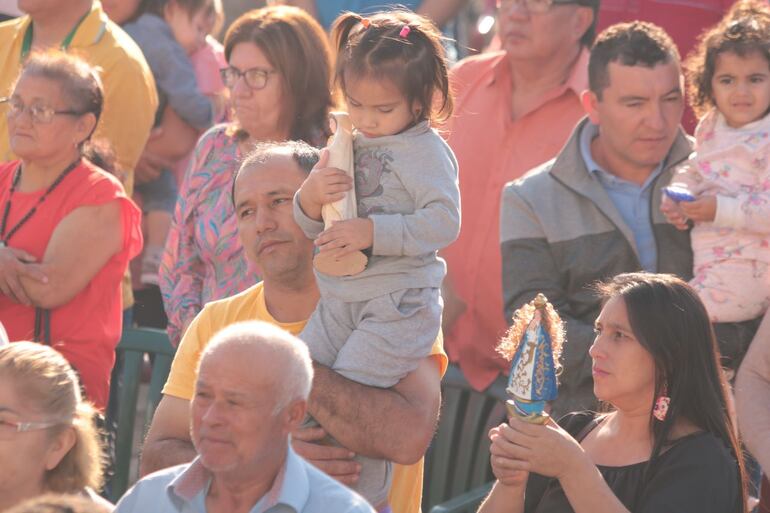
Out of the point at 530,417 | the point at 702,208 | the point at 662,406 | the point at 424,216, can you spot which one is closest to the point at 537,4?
the point at 702,208

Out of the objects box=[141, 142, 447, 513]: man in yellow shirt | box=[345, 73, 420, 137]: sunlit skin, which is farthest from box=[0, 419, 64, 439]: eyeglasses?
box=[345, 73, 420, 137]: sunlit skin

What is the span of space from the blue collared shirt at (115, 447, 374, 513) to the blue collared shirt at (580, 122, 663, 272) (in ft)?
7.37

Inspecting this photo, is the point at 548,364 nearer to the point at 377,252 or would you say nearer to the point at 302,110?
the point at 377,252

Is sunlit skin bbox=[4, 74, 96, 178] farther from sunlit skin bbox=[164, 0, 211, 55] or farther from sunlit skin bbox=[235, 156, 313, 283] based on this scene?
sunlit skin bbox=[164, 0, 211, 55]

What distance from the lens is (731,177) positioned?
5.45 meters

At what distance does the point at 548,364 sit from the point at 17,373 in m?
1.55

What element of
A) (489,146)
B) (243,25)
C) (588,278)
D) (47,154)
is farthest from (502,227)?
(47,154)

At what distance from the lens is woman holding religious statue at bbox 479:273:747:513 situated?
13.4 feet

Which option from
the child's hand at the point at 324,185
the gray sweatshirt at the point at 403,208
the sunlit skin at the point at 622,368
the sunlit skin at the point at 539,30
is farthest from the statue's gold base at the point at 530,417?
the sunlit skin at the point at 539,30

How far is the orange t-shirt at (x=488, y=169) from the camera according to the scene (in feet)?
20.8

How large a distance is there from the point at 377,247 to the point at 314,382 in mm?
426

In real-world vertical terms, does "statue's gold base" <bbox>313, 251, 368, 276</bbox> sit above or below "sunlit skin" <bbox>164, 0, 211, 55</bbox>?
below

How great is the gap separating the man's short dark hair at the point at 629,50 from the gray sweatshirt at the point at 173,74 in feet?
8.06

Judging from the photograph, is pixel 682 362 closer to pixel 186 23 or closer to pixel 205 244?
pixel 205 244
